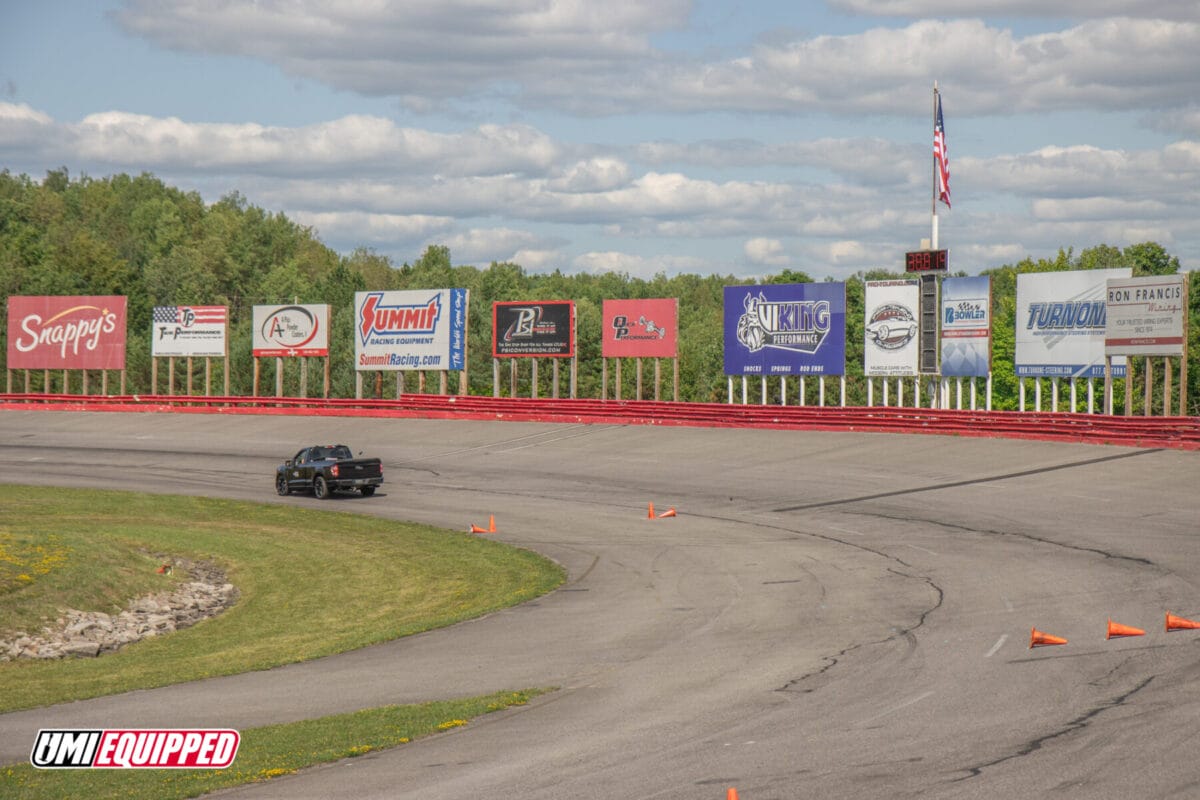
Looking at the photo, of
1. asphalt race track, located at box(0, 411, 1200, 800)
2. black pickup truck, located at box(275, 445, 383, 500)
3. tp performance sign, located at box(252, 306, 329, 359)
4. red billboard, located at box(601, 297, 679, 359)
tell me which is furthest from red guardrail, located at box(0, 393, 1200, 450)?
black pickup truck, located at box(275, 445, 383, 500)

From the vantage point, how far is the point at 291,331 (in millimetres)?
68750

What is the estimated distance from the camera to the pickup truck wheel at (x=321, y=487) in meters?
38.2

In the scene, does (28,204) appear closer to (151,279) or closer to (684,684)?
(151,279)

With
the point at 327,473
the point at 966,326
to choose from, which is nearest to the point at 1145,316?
the point at 966,326

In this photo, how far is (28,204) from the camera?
629ft

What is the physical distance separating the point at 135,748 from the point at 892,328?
1694 inches

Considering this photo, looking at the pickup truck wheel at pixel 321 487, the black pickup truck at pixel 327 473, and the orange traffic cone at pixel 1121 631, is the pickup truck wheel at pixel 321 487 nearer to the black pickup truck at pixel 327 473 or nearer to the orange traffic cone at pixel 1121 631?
the black pickup truck at pixel 327 473

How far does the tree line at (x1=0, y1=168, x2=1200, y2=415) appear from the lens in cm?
11175

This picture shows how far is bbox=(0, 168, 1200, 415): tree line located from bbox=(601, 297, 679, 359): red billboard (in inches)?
741

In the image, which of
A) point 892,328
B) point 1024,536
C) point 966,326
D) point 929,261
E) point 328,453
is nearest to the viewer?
point 1024,536

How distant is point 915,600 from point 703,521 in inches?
446

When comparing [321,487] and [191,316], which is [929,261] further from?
[191,316]

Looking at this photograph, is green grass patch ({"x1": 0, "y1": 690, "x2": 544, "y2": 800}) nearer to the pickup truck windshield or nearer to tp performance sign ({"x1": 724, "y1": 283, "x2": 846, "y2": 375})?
the pickup truck windshield

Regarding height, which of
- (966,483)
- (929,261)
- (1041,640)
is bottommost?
(1041,640)
